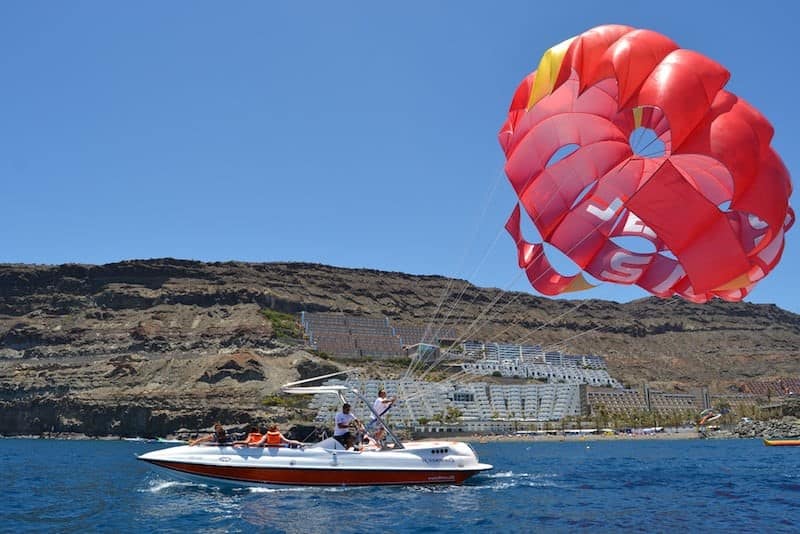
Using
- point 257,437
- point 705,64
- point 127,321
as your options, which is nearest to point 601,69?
point 705,64

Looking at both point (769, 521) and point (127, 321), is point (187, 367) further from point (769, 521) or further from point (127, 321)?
point (769, 521)

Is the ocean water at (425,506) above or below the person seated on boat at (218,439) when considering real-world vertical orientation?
below

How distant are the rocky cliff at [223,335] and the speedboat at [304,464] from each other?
19475 mm

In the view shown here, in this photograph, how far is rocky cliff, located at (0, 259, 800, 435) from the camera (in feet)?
293

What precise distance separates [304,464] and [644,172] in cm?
1214

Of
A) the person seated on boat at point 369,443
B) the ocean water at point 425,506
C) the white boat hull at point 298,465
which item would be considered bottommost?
the ocean water at point 425,506

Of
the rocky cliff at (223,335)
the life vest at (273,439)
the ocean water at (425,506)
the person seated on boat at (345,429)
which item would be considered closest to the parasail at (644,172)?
the ocean water at (425,506)

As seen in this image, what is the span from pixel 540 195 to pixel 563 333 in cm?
14879

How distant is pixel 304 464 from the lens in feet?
71.1

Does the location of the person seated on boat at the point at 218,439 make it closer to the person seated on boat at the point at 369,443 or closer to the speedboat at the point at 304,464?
the speedboat at the point at 304,464

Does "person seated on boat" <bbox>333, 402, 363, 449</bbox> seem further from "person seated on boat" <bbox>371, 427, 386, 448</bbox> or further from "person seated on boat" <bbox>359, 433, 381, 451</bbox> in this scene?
"person seated on boat" <bbox>371, 427, 386, 448</bbox>

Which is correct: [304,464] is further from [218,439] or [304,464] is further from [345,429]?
[218,439]

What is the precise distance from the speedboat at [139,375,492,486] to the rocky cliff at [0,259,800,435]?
1948 centimetres

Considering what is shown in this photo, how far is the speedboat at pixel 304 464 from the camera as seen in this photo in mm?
21516
